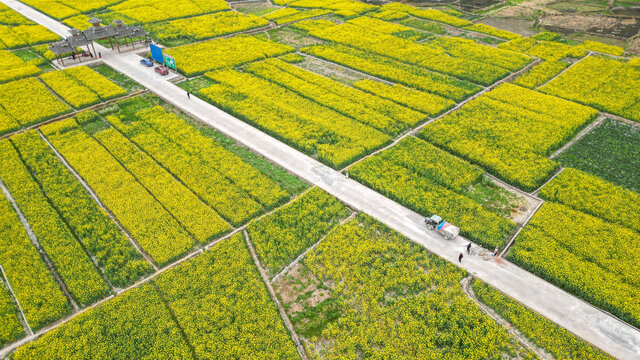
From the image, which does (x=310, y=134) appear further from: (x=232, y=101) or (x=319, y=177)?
(x=232, y=101)

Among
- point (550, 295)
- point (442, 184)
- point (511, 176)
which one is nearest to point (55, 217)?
point (442, 184)

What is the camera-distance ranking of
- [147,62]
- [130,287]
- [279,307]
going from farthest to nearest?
[147,62] < [130,287] < [279,307]

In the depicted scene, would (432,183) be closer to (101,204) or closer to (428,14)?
(101,204)

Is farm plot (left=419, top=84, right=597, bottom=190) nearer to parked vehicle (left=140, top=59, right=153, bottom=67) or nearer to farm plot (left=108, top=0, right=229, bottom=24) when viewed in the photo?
parked vehicle (left=140, top=59, right=153, bottom=67)

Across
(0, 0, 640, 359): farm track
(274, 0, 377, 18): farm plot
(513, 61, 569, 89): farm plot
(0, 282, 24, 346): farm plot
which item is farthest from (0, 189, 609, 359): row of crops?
(274, 0, 377, 18): farm plot

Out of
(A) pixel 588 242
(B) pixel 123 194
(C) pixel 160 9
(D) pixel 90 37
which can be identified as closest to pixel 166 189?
(B) pixel 123 194

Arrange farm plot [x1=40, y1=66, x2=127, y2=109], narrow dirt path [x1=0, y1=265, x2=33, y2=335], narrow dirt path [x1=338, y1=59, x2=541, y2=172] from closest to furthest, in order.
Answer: narrow dirt path [x1=0, y1=265, x2=33, y2=335] < narrow dirt path [x1=338, y1=59, x2=541, y2=172] < farm plot [x1=40, y1=66, x2=127, y2=109]
